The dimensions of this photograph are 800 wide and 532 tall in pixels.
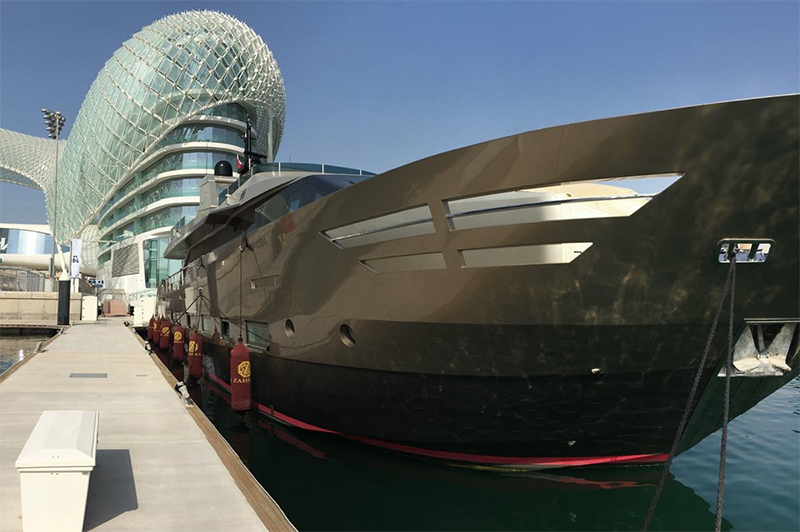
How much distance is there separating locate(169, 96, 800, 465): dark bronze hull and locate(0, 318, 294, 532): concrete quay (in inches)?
92.7

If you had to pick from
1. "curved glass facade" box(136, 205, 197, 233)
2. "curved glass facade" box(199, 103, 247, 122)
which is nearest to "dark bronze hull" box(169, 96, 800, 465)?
"curved glass facade" box(136, 205, 197, 233)

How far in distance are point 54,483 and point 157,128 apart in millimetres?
52971

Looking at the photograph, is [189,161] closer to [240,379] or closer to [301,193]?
[240,379]

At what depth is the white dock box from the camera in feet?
11.3

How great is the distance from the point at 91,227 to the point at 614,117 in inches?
2676

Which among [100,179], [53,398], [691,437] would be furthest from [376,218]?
[100,179]

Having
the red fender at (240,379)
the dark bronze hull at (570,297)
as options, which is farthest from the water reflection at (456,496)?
the red fender at (240,379)

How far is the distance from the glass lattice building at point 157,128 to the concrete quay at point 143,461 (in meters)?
40.9

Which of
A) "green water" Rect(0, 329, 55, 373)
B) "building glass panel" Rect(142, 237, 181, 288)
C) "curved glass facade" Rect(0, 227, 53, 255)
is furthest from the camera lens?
"curved glass facade" Rect(0, 227, 53, 255)

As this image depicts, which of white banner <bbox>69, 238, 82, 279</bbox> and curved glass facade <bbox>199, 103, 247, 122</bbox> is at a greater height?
curved glass facade <bbox>199, 103, 247, 122</bbox>

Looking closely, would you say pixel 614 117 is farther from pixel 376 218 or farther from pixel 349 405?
pixel 349 405

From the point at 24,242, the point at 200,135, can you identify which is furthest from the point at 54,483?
the point at 24,242

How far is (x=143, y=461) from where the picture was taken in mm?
5320

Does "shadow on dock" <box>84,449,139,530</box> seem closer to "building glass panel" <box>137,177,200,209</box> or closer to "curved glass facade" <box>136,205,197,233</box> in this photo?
"curved glass facade" <box>136,205,197,233</box>
